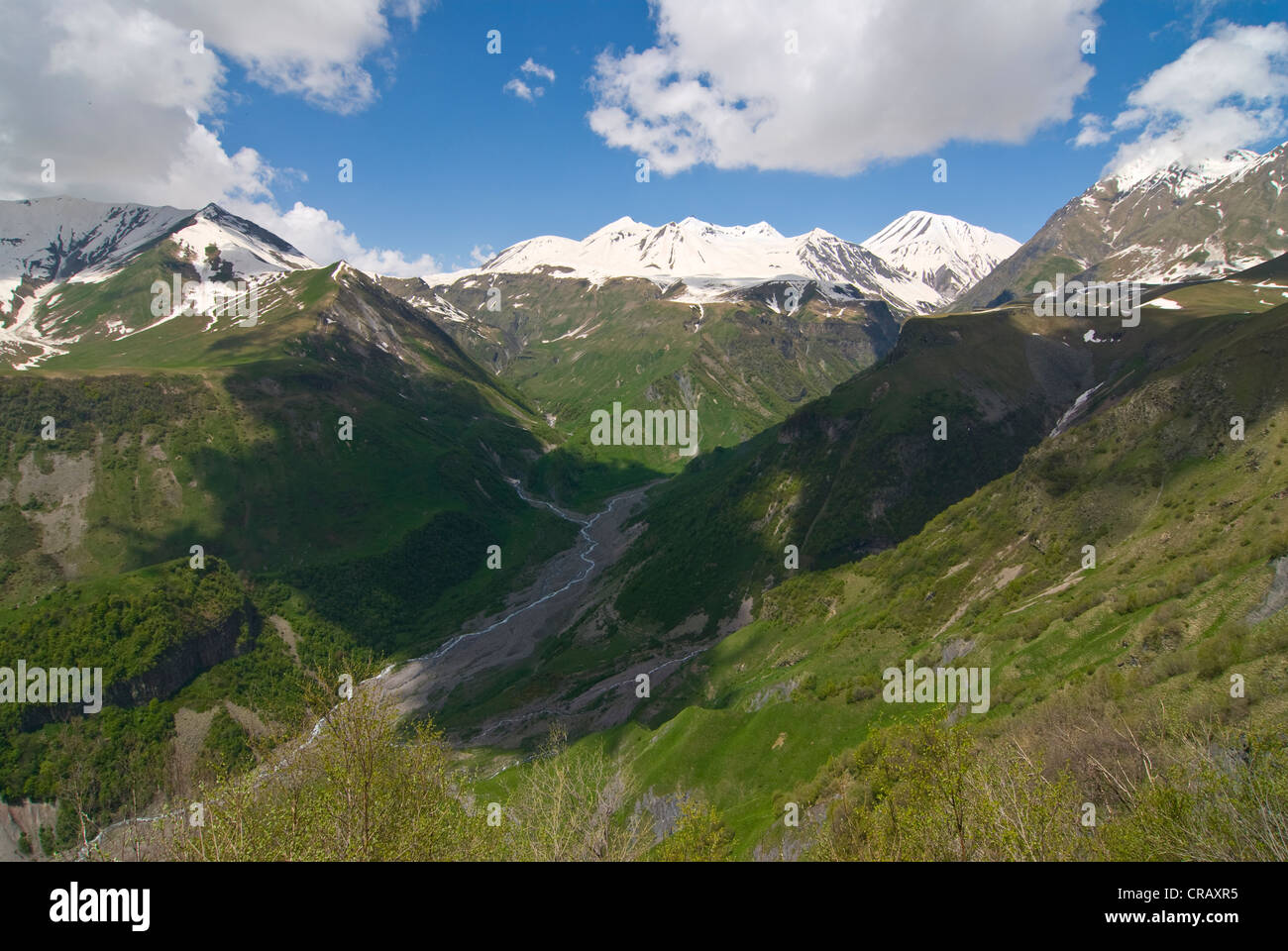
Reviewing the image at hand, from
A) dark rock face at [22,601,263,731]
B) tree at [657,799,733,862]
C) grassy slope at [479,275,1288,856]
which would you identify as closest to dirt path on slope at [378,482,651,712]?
dark rock face at [22,601,263,731]

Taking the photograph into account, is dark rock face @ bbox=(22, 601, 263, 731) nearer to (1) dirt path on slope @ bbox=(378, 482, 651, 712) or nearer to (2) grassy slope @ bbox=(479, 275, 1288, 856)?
(1) dirt path on slope @ bbox=(378, 482, 651, 712)

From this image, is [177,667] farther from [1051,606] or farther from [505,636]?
[1051,606]

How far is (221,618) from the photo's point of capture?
12362cm

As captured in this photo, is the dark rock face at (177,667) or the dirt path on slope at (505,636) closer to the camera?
the dark rock face at (177,667)

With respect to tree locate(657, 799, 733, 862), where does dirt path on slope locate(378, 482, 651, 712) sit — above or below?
below

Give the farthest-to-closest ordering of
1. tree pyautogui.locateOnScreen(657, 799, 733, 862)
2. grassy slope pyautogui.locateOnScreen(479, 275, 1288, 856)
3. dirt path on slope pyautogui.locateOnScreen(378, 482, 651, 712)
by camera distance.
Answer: dirt path on slope pyautogui.locateOnScreen(378, 482, 651, 712) < grassy slope pyautogui.locateOnScreen(479, 275, 1288, 856) < tree pyautogui.locateOnScreen(657, 799, 733, 862)

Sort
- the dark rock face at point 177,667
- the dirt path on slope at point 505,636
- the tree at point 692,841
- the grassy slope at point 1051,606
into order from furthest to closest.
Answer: the dirt path on slope at point 505,636
the dark rock face at point 177,667
the grassy slope at point 1051,606
the tree at point 692,841

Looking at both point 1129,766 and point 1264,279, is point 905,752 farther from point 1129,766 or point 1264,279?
point 1264,279

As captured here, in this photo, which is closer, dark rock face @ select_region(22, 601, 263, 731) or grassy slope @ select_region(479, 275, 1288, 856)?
grassy slope @ select_region(479, 275, 1288, 856)

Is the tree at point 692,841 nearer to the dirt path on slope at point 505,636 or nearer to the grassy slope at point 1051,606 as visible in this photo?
the grassy slope at point 1051,606

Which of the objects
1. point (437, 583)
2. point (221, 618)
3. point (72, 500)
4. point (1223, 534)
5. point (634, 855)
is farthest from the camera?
point (437, 583)

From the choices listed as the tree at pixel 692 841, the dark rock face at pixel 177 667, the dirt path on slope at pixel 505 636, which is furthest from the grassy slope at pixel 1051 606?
the dark rock face at pixel 177 667
